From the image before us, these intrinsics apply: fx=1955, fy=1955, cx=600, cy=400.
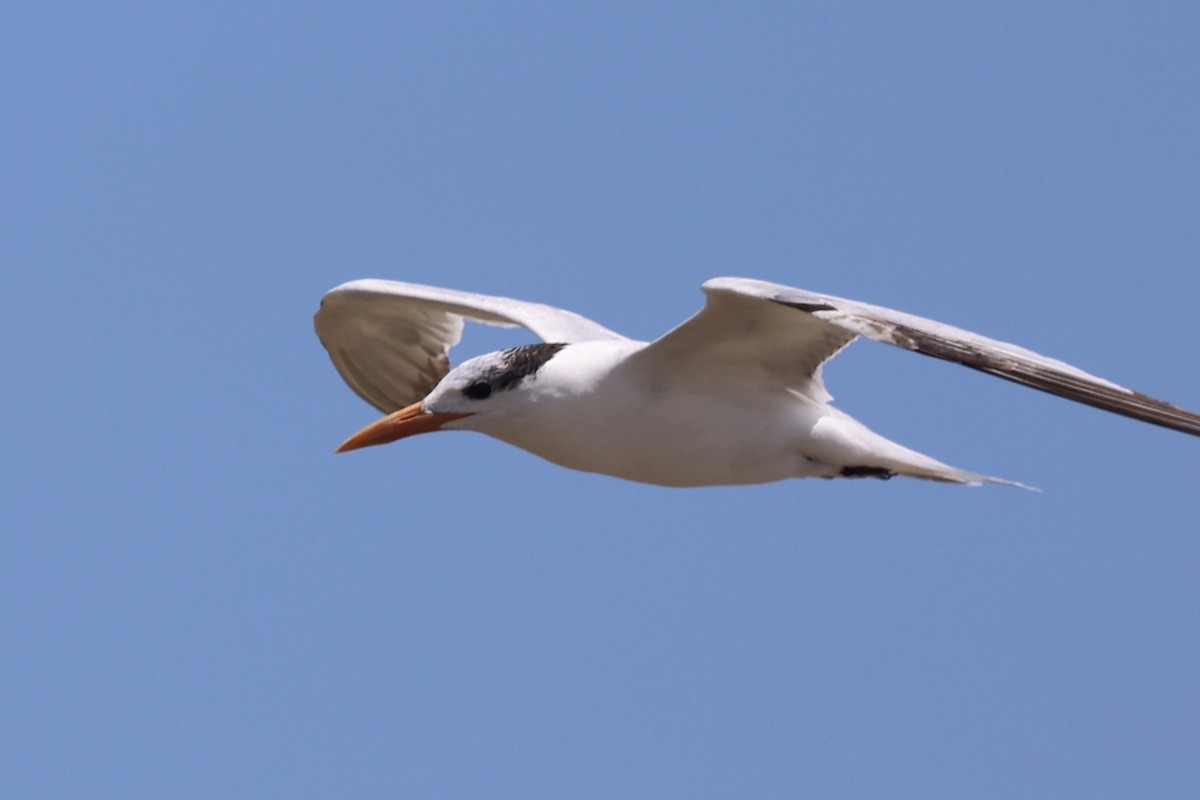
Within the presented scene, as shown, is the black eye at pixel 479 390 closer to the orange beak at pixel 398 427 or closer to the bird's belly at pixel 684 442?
the orange beak at pixel 398 427

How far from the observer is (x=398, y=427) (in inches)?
440

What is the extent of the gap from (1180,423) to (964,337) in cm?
109

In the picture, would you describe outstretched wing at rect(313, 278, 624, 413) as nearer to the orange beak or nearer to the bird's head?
the orange beak

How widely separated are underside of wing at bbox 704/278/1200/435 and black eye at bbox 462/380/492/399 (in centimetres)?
173

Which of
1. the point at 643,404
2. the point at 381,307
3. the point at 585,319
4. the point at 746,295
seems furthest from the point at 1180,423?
the point at 381,307

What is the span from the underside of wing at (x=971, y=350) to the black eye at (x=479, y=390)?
5.67ft

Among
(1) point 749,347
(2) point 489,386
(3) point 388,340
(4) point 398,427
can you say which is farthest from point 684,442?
(3) point 388,340

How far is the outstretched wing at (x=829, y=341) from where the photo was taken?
8359mm

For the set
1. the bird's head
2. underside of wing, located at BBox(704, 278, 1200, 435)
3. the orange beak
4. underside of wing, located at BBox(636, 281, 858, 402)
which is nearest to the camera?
underside of wing, located at BBox(704, 278, 1200, 435)

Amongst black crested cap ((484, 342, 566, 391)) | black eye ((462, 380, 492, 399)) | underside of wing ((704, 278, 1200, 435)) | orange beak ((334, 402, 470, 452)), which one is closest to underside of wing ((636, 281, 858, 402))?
underside of wing ((704, 278, 1200, 435))

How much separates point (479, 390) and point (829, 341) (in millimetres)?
1921

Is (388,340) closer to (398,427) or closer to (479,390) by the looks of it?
(398,427)

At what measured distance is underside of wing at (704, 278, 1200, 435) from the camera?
828cm

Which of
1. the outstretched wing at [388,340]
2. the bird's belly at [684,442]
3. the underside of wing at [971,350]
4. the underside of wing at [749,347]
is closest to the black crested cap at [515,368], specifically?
the bird's belly at [684,442]
